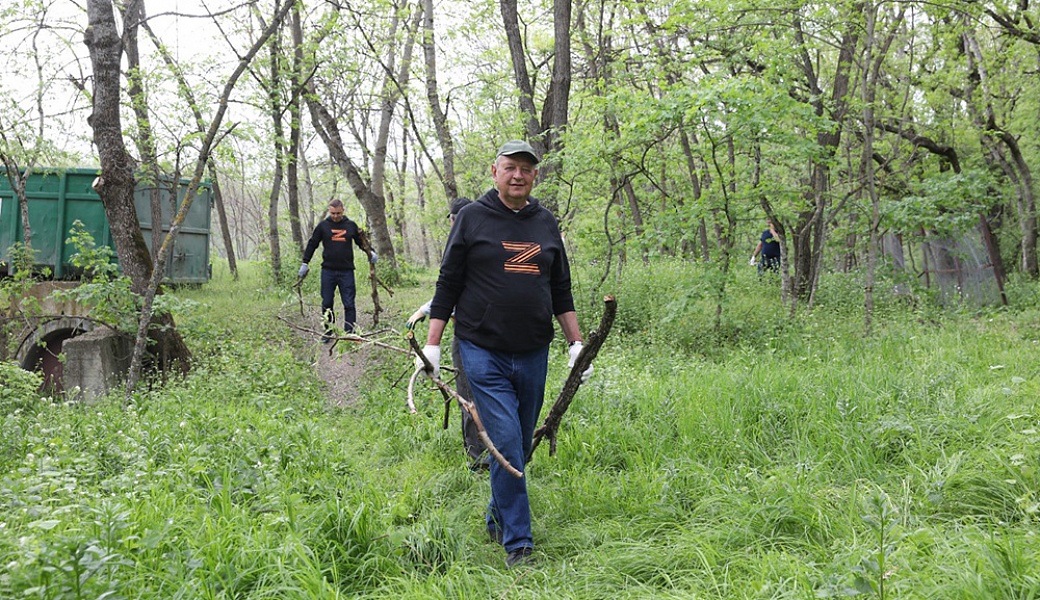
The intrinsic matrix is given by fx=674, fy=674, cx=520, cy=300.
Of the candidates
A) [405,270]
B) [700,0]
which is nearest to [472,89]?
[405,270]

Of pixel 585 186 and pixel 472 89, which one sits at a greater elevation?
pixel 472 89

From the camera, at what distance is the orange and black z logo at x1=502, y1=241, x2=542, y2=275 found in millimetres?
3393

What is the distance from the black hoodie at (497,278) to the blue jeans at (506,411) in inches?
2.7

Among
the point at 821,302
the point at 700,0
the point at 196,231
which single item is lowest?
the point at 821,302

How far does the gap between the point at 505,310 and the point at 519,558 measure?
46.7 inches

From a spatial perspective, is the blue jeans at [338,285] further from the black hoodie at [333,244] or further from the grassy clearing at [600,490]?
the grassy clearing at [600,490]

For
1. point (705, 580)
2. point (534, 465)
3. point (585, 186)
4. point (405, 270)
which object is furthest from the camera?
point (405, 270)

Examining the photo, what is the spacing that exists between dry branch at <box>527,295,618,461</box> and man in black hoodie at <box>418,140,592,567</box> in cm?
15

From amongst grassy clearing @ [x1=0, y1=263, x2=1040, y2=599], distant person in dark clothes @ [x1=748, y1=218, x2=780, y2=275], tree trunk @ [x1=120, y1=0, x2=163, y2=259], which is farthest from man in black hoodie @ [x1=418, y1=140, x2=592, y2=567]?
distant person in dark clothes @ [x1=748, y1=218, x2=780, y2=275]

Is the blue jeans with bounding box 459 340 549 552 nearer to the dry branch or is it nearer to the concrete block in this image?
the dry branch

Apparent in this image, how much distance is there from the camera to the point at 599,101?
7.51 m

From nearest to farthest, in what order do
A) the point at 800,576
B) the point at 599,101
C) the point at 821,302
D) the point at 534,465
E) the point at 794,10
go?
the point at 800,576 < the point at 534,465 < the point at 599,101 < the point at 794,10 < the point at 821,302

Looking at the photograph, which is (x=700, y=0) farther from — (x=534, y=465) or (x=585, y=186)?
(x=534, y=465)

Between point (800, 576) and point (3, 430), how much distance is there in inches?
205
